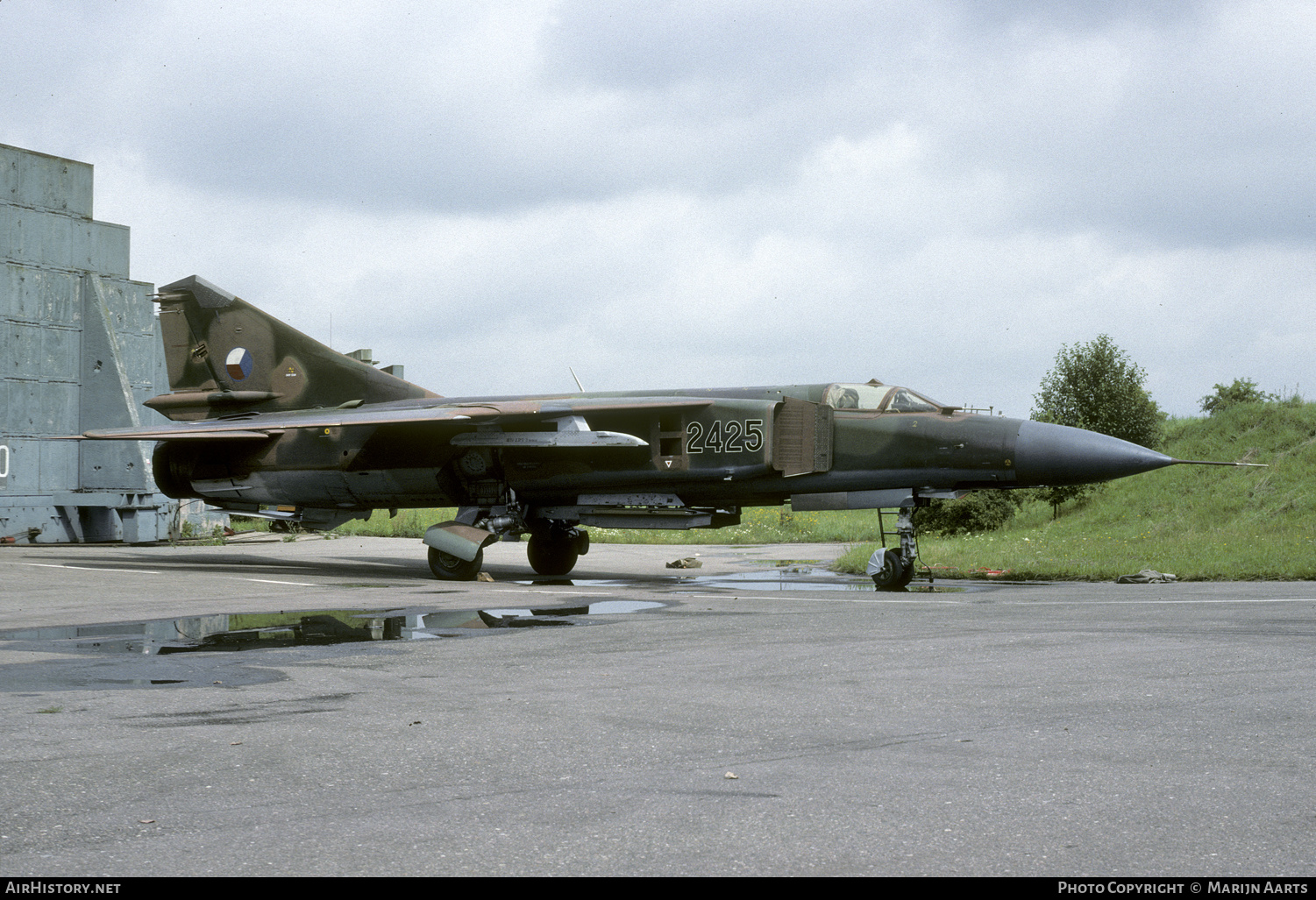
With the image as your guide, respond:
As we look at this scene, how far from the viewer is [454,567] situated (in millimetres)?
17359

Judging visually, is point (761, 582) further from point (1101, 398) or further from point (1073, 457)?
→ point (1101, 398)

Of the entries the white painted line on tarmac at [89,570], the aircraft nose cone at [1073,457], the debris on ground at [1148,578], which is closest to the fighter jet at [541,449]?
the aircraft nose cone at [1073,457]

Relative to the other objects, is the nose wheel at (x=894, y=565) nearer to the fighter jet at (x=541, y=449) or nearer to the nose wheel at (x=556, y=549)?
→ the fighter jet at (x=541, y=449)

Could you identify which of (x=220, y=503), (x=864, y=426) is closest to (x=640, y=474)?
(x=864, y=426)

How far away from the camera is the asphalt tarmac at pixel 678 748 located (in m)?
3.65

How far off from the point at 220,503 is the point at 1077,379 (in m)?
22.6

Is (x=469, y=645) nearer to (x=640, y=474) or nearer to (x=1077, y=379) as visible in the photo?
(x=640, y=474)

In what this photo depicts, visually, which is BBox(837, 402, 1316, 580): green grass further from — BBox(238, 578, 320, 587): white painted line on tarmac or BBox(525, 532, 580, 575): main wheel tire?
BBox(238, 578, 320, 587): white painted line on tarmac

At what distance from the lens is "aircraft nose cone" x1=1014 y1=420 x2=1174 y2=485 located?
14.5 metres

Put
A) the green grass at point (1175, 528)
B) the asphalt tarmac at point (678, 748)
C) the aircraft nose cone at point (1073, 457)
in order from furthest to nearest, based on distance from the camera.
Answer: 1. the green grass at point (1175, 528)
2. the aircraft nose cone at point (1073, 457)
3. the asphalt tarmac at point (678, 748)

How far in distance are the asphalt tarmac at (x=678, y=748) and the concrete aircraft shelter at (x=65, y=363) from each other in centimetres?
1789

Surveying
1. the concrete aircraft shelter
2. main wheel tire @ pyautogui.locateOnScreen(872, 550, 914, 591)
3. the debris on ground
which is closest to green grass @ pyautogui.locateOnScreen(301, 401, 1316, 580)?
the debris on ground

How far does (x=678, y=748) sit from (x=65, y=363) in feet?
86.4

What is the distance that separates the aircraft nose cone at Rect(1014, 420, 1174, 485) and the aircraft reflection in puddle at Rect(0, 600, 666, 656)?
5.93 metres
